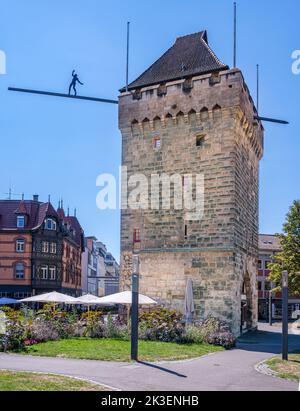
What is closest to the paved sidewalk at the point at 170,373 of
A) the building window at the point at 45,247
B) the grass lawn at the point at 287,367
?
the grass lawn at the point at 287,367

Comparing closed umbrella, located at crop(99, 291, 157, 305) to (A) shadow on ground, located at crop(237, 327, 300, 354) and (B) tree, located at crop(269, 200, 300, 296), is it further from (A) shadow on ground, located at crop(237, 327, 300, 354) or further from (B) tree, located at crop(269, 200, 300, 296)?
(B) tree, located at crop(269, 200, 300, 296)

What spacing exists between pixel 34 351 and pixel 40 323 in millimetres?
3739

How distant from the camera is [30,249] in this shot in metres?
50.9

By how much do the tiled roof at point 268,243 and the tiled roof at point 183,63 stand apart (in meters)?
33.5

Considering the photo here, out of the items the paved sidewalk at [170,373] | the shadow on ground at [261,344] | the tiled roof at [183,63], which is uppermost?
the tiled roof at [183,63]

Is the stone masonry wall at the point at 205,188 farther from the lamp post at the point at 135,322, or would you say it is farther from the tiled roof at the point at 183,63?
the lamp post at the point at 135,322

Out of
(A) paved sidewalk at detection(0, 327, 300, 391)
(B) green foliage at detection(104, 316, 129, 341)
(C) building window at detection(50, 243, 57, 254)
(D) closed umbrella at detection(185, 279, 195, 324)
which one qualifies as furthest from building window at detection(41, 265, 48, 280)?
(A) paved sidewalk at detection(0, 327, 300, 391)

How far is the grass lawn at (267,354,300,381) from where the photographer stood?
493 inches

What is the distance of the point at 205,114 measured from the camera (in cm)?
2470

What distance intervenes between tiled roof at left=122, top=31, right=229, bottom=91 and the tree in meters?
16.8

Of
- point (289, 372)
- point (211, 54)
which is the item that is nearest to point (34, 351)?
point (289, 372)

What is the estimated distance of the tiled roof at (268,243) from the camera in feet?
189

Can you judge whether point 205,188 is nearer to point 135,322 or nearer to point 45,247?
point 135,322
